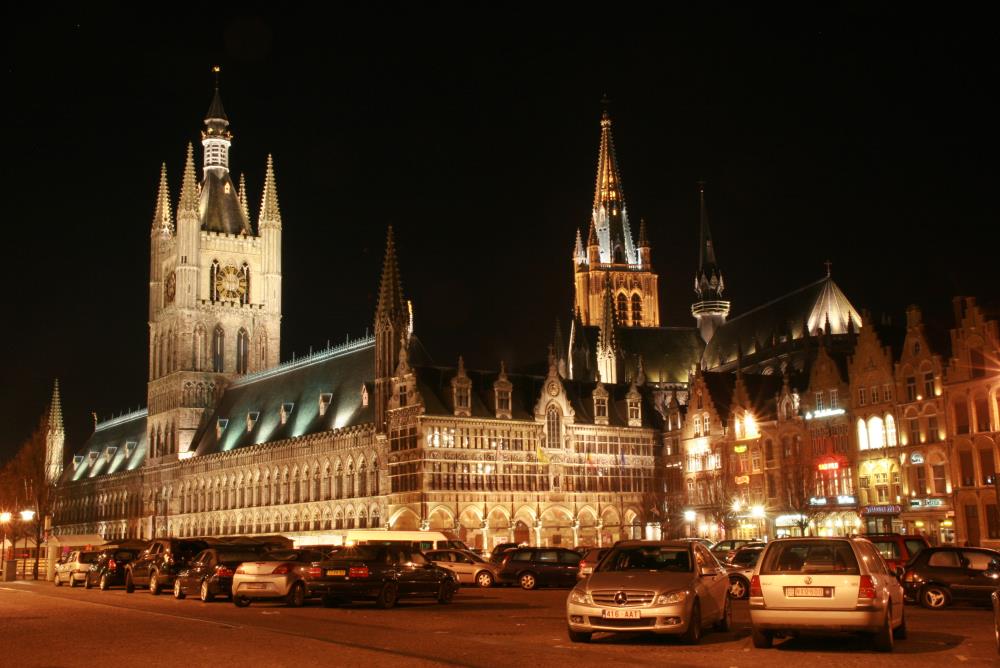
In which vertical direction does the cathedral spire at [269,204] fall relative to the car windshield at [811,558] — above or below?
above

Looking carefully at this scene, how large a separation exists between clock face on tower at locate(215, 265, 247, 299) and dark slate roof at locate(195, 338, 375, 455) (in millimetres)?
9313

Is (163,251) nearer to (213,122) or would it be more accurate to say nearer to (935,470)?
(213,122)

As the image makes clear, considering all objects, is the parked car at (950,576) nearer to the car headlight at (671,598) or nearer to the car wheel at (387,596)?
the car wheel at (387,596)

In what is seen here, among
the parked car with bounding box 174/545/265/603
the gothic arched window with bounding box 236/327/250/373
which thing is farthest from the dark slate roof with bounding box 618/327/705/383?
the parked car with bounding box 174/545/265/603

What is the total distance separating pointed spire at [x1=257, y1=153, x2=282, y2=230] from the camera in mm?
122125

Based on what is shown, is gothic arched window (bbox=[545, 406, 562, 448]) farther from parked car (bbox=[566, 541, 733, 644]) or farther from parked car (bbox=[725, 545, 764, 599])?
parked car (bbox=[566, 541, 733, 644])

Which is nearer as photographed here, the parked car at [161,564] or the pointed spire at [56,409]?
the parked car at [161,564]

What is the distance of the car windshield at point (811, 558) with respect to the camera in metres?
18.8

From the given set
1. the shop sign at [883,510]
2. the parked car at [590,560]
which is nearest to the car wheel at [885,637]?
the parked car at [590,560]

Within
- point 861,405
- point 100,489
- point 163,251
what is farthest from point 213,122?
point 861,405

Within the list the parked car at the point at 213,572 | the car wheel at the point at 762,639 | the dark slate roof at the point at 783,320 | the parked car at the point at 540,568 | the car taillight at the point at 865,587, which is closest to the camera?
the car taillight at the point at 865,587

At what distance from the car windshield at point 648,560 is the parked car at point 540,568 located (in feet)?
68.5

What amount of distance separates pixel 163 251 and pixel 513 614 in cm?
10402

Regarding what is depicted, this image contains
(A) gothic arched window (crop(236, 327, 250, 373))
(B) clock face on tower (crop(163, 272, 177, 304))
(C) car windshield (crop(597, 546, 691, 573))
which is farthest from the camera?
(B) clock face on tower (crop(163, 272, 177, 304))
